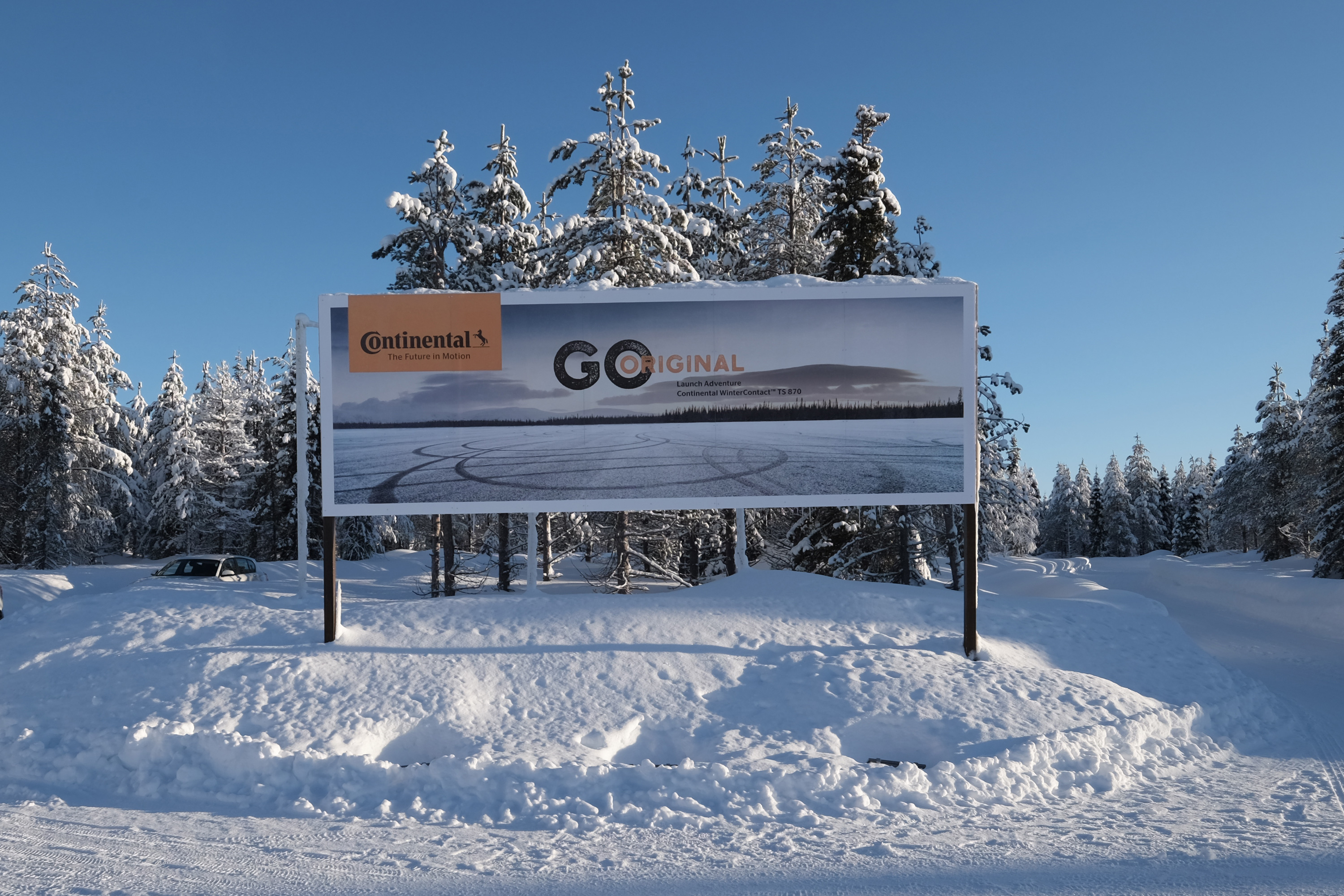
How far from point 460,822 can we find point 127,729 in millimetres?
4290

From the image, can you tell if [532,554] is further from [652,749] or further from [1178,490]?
[1178,490]

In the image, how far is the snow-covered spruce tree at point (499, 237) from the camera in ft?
73.8

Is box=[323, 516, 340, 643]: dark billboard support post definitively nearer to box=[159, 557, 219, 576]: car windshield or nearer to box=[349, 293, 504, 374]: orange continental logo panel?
box=[349, 293, 504, 374]: orange continental logo panel

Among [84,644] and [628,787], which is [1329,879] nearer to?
[628,787]

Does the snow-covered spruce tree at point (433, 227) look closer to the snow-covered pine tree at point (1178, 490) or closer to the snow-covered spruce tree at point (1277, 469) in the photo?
the snow-covered spruce tree at point (1277, 469)

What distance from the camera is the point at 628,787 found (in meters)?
7.85

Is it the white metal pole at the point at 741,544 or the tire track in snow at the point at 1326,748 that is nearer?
the tire track in snow at the point at 1326,748

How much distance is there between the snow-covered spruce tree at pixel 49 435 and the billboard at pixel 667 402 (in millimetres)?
24279

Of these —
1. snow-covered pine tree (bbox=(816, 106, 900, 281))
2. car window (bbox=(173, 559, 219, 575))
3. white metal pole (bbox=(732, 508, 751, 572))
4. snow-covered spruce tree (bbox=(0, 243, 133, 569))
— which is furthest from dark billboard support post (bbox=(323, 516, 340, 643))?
snow-covered spruce tree (bbox=(0, 243, 133, 569))

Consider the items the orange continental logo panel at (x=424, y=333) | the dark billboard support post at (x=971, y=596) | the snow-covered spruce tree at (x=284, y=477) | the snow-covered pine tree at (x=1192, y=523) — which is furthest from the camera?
the snow-covered pine tree at (x=1192, y=523)

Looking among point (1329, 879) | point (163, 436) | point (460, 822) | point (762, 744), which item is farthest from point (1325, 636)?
point (163, 436)

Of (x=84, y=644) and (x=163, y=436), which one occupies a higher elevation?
(x=163, y=436)

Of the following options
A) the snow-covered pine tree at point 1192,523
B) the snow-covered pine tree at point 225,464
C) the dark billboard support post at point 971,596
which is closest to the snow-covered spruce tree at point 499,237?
the dark billboard support post at point 971,596

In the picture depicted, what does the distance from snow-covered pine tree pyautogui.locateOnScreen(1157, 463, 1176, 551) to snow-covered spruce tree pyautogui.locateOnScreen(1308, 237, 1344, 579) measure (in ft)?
152
